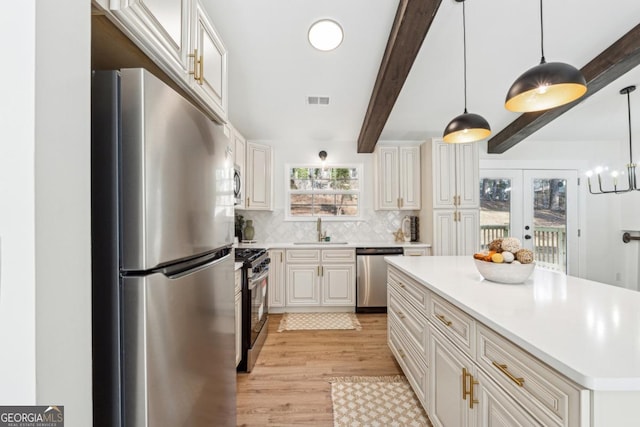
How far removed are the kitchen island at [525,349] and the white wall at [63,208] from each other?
1107mm

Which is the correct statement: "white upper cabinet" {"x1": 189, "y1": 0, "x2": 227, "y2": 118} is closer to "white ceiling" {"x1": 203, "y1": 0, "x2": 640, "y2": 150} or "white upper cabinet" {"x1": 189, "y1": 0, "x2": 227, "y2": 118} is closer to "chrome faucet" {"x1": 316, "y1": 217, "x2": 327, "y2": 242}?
"white ceiling" {"x1": 203, "y1": 0, "x2": 640, "y2": 150}

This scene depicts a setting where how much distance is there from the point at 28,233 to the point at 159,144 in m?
0.45

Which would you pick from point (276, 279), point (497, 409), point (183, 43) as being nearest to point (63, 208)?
point (183, 43)

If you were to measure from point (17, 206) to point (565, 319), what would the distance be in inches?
60.4

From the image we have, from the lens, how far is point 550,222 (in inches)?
180

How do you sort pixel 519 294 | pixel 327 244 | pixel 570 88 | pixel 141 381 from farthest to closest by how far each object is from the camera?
pixel 327 244 < pixel 570 88 < pixel 519 294 < pixel 141 381

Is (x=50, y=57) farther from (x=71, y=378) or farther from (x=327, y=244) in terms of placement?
(x=327, y=244)

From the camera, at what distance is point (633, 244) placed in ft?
14.6

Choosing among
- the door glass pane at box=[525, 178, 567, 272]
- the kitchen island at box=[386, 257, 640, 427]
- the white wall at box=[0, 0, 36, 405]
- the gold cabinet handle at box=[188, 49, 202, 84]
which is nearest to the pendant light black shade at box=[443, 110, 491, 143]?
the kitchen island at box=[386, 257, 640, 427]

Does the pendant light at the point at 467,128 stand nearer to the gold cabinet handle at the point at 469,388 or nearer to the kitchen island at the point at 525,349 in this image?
the kitchen island at the point at 525,349

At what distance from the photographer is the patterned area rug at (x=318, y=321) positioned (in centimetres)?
337

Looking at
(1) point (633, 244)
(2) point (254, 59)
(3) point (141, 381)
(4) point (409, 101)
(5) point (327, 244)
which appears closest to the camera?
(3) point (141, 381)

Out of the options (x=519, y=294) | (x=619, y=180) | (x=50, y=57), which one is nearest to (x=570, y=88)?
(x=519, y=294)

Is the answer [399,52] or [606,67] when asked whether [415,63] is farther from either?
[606,67]
